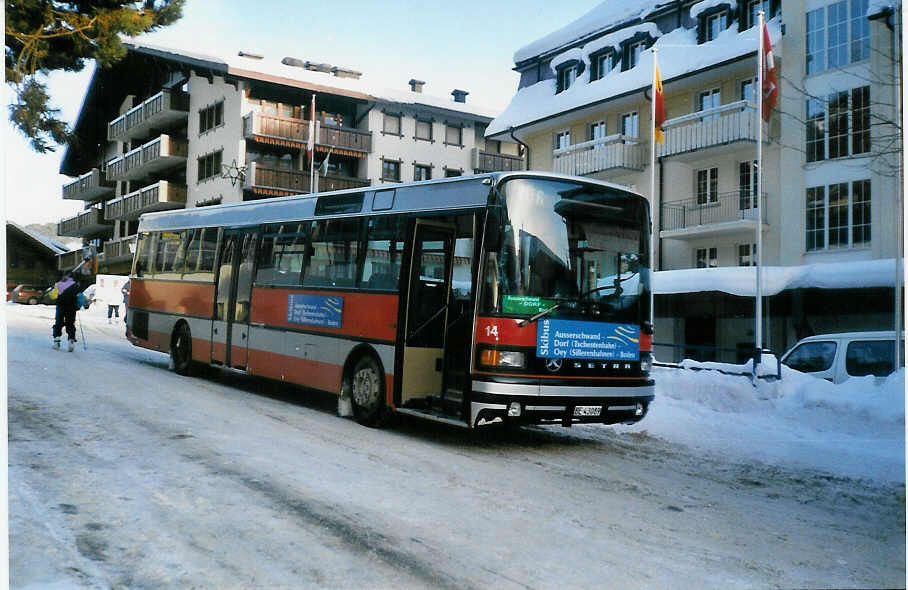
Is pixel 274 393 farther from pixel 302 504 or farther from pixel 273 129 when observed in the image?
pixel 273 129

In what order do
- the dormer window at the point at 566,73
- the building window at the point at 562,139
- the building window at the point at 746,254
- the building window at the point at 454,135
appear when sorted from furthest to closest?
the building window at the point at 454,135 → the building window at the point at 562,139 → the dormer window at the point at 566,73 → the building window at the point at 746,254

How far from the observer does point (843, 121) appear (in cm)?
1066

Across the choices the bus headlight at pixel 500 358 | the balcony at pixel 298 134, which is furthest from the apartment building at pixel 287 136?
the bus headlight at pixel 500 358

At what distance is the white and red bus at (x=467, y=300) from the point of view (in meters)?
8.64

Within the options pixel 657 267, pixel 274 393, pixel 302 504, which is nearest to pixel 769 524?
pixel 302 504

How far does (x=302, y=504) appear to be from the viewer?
6094mm

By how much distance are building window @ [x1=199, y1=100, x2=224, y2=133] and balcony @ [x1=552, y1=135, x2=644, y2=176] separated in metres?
20.4

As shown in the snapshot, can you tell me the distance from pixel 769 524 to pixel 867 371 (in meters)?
7.20

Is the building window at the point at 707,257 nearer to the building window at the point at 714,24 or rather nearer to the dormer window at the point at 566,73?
the building window at the point at 714,24

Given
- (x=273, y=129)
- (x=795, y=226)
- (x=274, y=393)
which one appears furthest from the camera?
(x=273, y=129)

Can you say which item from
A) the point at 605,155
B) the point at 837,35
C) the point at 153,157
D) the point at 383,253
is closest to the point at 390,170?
the point at 153,157

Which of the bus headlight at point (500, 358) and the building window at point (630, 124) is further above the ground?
the building window at point (630, 124)

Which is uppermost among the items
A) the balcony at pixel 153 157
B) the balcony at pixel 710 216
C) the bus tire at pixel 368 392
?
the balcony at pixel 153 157

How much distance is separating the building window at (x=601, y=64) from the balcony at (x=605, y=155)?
108 inches
